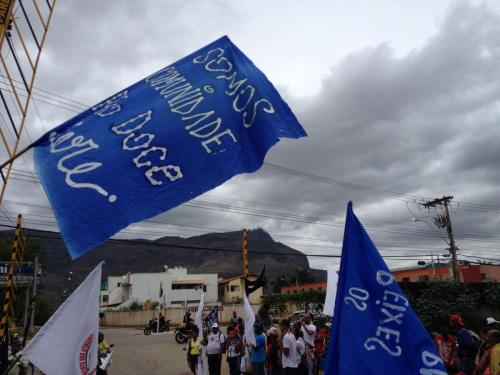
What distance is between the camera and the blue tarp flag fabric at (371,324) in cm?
337

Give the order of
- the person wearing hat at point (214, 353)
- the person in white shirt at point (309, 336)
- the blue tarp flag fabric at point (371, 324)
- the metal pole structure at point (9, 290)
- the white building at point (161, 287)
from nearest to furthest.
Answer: the blue tarp flag fabric at point (371, 324) → the metal pole structure at point (9, 290) → the person in white shirt at point (309, 336) → the person wearing hat at point (214, 353) → the white building at point (161, 287)

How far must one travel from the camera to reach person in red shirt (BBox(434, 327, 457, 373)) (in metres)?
7.97

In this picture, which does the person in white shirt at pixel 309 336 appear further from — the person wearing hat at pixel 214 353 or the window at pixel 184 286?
the window at pixel 184 286

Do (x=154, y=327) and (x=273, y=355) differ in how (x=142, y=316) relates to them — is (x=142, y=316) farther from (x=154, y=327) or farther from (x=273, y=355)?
(x=273, y=355)

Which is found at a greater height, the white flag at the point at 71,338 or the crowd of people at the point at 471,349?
the white flag at the point at 71,338

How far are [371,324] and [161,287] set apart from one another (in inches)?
2436

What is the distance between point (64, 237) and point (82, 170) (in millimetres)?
578

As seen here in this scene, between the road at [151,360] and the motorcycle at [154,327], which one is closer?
the road at [151,360]

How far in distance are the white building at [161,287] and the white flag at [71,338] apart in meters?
58.0

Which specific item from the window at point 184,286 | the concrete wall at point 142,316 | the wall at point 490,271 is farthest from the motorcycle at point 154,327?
the window at point 184,286

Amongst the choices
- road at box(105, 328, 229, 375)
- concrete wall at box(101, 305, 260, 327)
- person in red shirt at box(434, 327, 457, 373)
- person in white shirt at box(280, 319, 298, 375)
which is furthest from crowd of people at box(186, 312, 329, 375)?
concrete wall at box(101, 305, 260, 327)

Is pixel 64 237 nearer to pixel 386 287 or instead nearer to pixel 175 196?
pixel 175 196

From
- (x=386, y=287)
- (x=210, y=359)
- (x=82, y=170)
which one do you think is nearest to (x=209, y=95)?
(x=82, y=170)

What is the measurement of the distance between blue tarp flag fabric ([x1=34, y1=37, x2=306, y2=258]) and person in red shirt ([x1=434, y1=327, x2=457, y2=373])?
6150 millimetres
